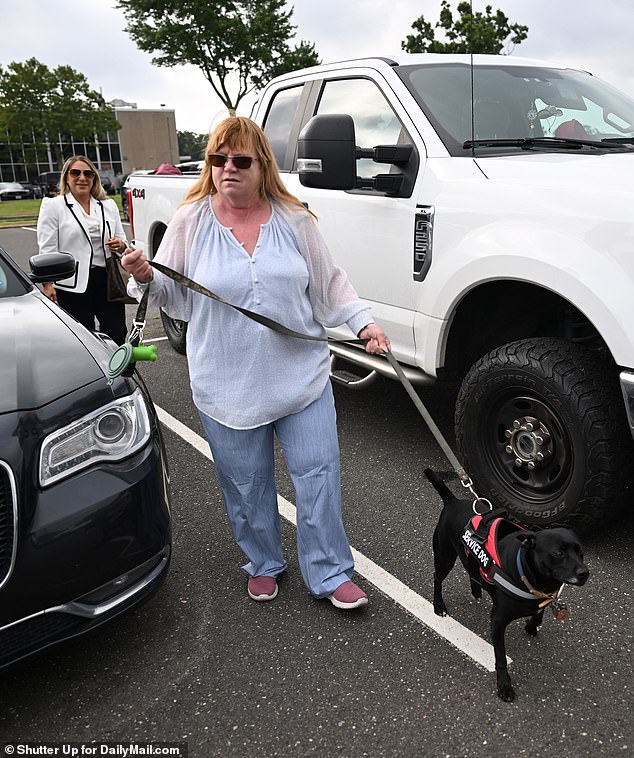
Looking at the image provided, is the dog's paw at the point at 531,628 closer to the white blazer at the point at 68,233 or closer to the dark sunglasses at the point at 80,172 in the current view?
the white blazer at the point at 68,233

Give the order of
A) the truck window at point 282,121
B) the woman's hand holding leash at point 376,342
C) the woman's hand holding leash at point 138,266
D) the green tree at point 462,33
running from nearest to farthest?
the woman's hand holding leash at point 138,266 < the woman's hand holding leash at point 376,342 < the truck window at point 282,121 < the green tree at point 462,33

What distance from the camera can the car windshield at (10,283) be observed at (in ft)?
10.9

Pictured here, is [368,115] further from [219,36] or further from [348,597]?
[219,36]

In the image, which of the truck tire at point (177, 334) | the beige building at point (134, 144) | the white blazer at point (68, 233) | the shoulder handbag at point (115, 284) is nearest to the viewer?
the shoulder handbag at point (115, 284)

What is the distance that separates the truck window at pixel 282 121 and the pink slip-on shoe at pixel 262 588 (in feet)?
8.88

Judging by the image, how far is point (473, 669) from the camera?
2473mm

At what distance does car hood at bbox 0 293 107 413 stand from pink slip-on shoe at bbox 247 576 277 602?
102 cm

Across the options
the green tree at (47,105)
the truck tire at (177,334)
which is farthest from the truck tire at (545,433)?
the green tree at (47,105)

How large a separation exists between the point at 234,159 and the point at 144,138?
259 ft

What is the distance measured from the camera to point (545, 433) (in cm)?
314

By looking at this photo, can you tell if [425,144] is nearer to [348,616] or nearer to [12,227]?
[348,616]

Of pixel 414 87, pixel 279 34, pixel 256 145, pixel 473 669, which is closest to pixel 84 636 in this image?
pixel 473 669

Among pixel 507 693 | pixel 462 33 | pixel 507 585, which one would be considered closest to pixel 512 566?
pixel 507 585

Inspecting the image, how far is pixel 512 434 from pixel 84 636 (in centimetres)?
189
